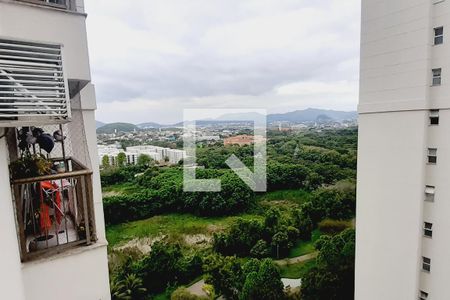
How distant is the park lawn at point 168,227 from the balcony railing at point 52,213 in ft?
33.7

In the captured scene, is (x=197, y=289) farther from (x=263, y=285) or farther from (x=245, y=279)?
(x=263, y=285)

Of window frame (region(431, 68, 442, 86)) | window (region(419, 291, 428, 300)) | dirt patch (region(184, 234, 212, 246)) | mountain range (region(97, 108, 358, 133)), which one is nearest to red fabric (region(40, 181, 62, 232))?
window frame (region(431, 68, 442, 86))

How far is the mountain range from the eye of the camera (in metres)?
10.1

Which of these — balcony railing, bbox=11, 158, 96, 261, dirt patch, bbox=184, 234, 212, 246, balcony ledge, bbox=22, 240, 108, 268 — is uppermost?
balcony railing, bbox=11, 158, 96, 261

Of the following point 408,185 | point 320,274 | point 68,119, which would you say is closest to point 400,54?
point 408,185

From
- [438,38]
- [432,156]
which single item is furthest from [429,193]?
[438,38]

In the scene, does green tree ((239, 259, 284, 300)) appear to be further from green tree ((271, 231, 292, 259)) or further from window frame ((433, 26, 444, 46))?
window frame ((433, 26, 444, 46))

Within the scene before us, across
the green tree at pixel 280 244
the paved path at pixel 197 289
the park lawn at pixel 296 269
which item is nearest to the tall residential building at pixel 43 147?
the paved path at pixel 197 289

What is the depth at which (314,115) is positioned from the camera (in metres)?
14.1

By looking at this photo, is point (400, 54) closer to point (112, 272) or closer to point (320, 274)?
point (320, 274)

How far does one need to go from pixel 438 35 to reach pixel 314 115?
11.0m

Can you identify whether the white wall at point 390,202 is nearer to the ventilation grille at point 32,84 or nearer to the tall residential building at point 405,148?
the tall residential building at point 405,148

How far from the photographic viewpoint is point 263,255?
10.1 m
